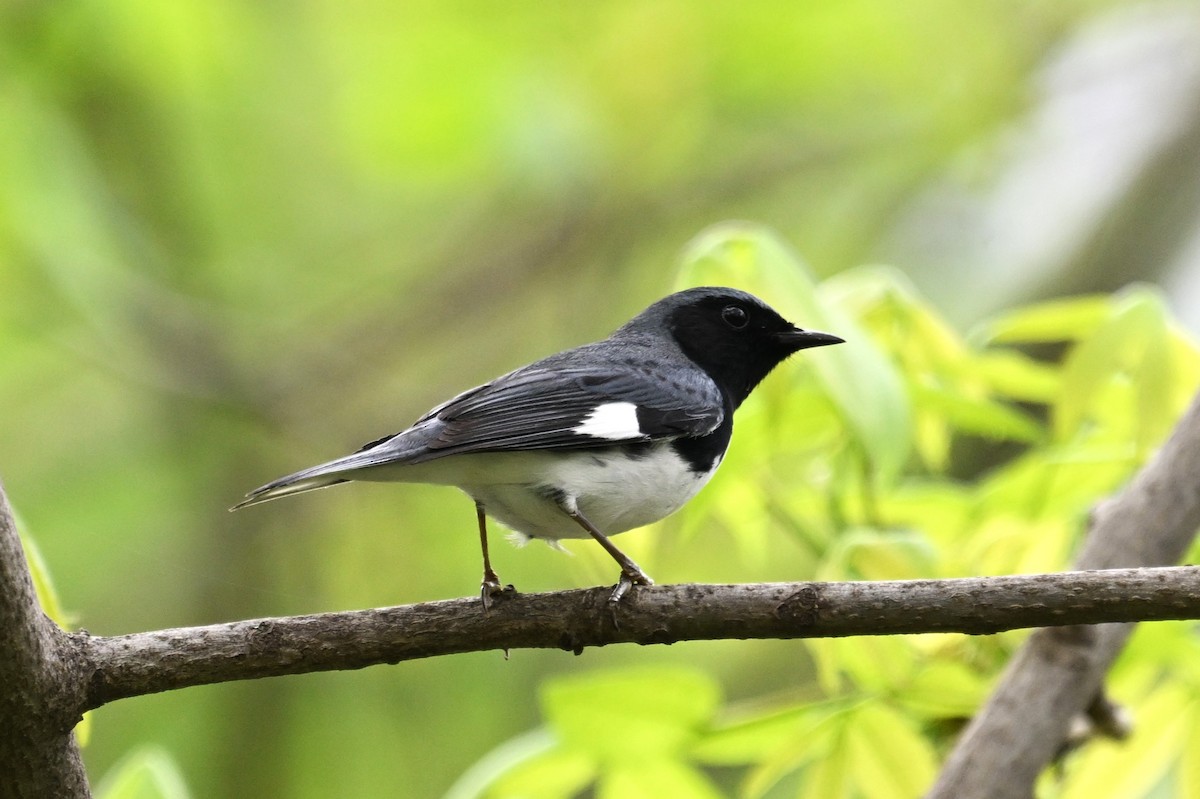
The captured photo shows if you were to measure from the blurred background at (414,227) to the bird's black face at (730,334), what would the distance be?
1.25 meters

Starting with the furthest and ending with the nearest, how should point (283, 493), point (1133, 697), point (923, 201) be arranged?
point (923, 201) < point (1133, 697) < point (283, 493)

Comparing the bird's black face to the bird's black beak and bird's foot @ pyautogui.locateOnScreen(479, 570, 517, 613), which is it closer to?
Answer: the bird's black beak

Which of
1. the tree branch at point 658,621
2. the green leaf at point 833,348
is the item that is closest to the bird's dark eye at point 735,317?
the green leaf at point 833,348

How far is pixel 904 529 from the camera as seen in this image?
2.87 metres

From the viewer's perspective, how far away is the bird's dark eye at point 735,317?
3.28 m

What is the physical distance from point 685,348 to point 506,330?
2297 mm

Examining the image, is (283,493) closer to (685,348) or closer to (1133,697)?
(685,348)

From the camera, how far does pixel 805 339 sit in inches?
115

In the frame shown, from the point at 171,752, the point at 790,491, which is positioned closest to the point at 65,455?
the point at 171,752

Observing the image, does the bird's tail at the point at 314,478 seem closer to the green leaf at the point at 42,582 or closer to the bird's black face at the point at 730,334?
the green leaf at the point at 42,582

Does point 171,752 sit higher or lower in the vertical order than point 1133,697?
lower

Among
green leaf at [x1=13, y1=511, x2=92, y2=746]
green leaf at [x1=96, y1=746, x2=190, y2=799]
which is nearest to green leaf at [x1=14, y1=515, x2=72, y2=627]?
green leaf at [x1=13, y1=511, x2=92, y2=746]

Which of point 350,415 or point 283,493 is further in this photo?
point 350,415

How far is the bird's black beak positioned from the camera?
8.82ft
